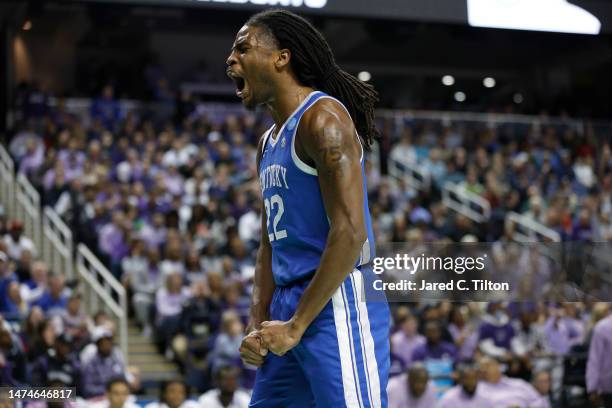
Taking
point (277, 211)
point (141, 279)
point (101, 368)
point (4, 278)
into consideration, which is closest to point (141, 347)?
point (141, 279)

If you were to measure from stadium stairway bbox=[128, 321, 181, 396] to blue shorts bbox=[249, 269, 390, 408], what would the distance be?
6949 millimetres

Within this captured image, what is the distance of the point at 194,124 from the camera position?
16.6 meters

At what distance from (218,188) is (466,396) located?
6878 millimetres

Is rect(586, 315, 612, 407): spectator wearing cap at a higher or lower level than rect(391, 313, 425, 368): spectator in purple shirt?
higher

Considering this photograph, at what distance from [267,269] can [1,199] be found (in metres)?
10.9

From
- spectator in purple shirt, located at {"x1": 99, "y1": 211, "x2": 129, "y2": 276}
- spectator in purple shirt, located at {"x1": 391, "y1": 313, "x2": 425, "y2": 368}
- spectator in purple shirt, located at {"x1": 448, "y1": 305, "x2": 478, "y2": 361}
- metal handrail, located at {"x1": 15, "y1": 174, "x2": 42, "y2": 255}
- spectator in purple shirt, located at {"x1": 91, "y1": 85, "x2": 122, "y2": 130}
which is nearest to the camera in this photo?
spectator in purple shirt, located at {"x1": 391, "y1": 313, "x2": 425, "y2": 368}

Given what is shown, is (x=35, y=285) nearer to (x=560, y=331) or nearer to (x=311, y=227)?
(x=560, y=331)

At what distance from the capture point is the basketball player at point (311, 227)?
294cm

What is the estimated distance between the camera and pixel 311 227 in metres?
3.10

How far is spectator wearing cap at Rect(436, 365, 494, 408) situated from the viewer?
759cm

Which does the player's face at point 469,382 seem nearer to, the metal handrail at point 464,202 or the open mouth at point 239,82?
the open mouth at point 239,82

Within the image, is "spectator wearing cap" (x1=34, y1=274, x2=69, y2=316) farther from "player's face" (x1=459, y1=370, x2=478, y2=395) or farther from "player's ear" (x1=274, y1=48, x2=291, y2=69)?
"player's ear" (x1=274, y1=48, x2=291, y2=69)

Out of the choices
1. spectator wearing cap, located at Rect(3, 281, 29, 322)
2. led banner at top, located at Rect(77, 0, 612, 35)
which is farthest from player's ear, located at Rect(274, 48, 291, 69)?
led banner at top, located at Rect(77, 0, 612, 35)

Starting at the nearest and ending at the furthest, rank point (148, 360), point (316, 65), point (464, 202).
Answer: point (316, 65), point (148, 360), point (464, 202)
